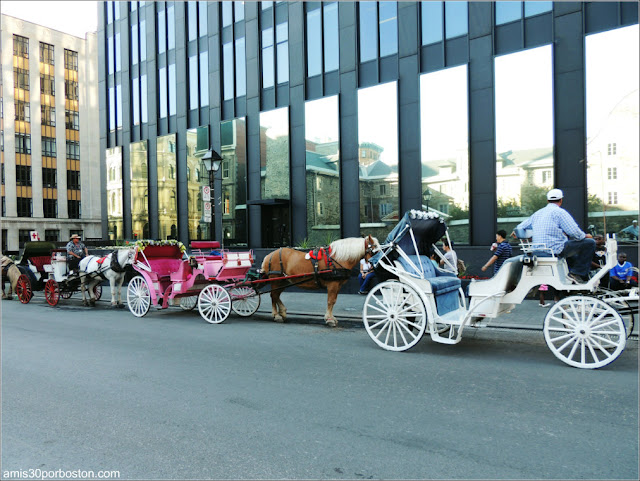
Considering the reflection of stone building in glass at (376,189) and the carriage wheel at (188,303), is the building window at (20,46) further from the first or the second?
the carriage wheel at (188,303)

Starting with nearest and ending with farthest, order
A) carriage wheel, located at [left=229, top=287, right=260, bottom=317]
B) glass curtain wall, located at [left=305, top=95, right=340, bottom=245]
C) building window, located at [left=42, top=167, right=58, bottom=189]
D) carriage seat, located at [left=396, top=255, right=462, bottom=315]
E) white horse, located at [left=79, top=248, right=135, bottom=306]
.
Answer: carriage seat, located at [left=396, top=255, right=462, bottom=315] < carriage wheel, located at [left=229, top=287, right=260, bottom=317] < white horse, located at [left=79, top=248, right=135, bottom=306] < glass curtain wall, located at [left=305, top=95, right=340, bottom=245] < building window, located at [left=42, top=167, right=58, bottom=189]

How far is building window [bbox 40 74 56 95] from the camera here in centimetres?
5409

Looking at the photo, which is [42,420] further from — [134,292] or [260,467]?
[134,292]

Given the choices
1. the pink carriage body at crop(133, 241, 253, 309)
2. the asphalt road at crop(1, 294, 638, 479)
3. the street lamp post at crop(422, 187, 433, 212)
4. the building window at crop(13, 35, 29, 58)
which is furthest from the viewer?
the building window at crop(13, 35, 29, 58)

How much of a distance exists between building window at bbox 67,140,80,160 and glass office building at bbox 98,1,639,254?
3541 cm

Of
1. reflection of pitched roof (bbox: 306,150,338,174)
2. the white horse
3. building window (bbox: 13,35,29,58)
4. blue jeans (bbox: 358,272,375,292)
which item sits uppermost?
building window (bbox: 13,35,29,58)

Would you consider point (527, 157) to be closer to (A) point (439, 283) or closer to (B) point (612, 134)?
(B) point (612, 134)

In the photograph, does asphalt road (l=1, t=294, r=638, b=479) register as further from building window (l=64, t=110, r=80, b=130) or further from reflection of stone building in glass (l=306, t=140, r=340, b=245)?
building window (l=64, t=110, r=80, b=130)

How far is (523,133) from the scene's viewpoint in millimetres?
14719

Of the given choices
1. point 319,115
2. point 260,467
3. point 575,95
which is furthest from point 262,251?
point 260,467

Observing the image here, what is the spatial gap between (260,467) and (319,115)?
54.3 ft

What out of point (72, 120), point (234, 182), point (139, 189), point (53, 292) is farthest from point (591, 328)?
point (72, 120)

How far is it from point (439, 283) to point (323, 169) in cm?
1218

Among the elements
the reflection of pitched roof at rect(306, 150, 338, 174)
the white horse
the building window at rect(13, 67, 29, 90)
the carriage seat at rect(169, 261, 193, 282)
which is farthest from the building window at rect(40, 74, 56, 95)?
the carriage seat at rect(169, 261, 193, 282)
